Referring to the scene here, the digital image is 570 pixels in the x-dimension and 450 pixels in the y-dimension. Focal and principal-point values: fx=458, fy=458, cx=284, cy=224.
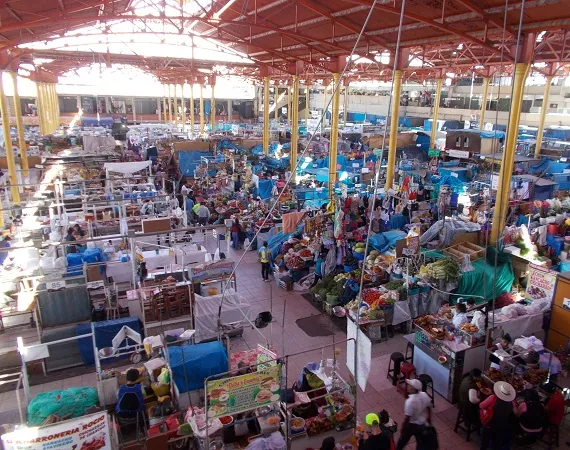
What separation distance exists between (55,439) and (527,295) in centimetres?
1006

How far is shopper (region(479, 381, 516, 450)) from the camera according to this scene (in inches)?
252

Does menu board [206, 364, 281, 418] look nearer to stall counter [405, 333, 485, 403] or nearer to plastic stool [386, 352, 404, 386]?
plastic stool [386, 352, 404, 386]

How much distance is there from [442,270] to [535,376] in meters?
3.85

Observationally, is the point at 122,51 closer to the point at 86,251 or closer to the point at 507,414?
the point at 86,251

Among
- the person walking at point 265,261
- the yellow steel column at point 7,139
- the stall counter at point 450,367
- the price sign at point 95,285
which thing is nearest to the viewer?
the stall counter at point 450,367

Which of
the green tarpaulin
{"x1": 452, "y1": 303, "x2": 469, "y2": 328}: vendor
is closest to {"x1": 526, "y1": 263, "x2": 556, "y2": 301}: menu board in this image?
the green tarpaulin

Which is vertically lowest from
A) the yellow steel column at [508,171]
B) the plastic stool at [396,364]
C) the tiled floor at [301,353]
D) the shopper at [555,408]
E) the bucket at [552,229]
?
the tiled floor at [301,353]

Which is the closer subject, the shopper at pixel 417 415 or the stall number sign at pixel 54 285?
the shopper at pixel 417 415

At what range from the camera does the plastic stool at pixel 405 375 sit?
8.27 metres

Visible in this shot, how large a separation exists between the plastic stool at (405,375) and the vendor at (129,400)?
4.56 metres

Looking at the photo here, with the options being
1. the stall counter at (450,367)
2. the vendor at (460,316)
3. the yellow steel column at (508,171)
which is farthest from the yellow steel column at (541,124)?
the stall counter at (450,367)

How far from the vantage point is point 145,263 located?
12523mm

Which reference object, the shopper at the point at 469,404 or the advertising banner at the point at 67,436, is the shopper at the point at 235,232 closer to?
the shopper at the point at 469,404

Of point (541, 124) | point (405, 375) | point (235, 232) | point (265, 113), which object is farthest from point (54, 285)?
point (541, 124)
